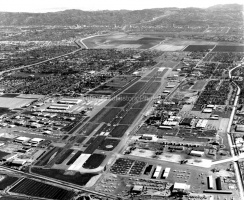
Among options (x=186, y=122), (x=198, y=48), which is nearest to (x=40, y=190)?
(x=186, y=122)

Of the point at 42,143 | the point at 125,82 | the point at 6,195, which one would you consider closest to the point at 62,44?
the point at 125,82

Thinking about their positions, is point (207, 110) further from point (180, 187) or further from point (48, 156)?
point (48, 156)

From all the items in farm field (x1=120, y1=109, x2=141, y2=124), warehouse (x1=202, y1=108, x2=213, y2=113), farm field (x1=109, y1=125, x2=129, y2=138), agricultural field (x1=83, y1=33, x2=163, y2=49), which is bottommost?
farm field (x1=109, y1=125, x2=129, y2=138)

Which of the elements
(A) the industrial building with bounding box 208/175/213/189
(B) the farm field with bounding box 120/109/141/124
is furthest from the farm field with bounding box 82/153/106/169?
(A) the industrial building with bounding box 208/175/213/189

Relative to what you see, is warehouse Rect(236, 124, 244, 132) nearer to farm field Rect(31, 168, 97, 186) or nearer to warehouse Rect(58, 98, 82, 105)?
farm field Rect(31, 168, 97, 186)

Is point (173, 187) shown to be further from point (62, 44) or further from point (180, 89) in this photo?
point (62, 44)

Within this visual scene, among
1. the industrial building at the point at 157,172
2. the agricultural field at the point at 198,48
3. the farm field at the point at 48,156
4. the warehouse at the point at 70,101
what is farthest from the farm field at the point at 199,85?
the agricultural field at the point at 198,48
